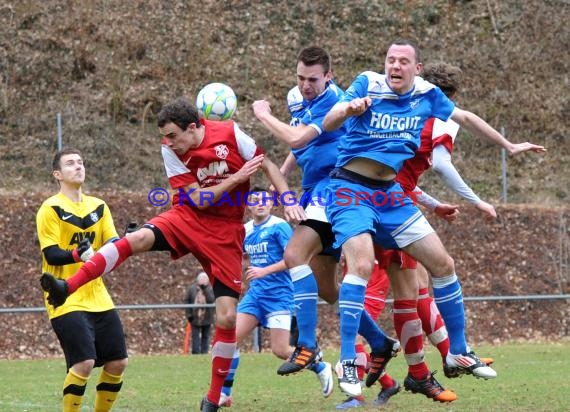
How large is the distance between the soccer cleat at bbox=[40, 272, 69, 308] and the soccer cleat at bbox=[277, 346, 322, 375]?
1.69 metres

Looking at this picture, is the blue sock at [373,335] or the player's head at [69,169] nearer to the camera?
the player's head at [69,169]

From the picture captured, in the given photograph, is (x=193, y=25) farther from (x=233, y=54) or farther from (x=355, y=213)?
(x=355, y=213)

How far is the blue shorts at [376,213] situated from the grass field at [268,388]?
1428mm

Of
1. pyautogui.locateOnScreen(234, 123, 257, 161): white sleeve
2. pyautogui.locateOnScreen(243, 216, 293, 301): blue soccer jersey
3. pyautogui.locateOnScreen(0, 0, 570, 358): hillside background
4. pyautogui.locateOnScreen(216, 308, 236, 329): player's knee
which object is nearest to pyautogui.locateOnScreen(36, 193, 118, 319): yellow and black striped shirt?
pyautogui.locateOnScreen(216, 308, 236, 329): player's knee

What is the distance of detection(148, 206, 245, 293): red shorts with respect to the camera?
789 cm

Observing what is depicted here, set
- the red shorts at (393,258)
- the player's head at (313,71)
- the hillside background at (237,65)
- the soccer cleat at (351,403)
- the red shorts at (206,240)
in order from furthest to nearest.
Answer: the hillside background at (237,65), the soccer cleat at (351,403), the red shorts at (393,258), the player's head at (313,71), the red shorts at (206,240)

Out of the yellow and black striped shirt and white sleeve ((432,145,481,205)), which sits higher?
white sleeve ((432,145,481,205))

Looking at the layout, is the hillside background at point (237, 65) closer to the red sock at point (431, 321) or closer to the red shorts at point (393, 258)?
the red sock at point (431, 321)

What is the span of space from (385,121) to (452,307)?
1505 millimetres

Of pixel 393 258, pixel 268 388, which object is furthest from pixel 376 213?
pixel 268 388

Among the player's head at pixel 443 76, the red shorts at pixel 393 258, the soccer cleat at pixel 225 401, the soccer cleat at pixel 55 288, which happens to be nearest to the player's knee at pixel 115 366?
the soccer cleat at pixel 55 288

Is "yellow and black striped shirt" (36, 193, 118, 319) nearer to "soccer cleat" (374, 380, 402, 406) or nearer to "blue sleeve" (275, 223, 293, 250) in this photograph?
"soccer cleat" (374, 380, 402, 406)

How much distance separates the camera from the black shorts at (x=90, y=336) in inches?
302

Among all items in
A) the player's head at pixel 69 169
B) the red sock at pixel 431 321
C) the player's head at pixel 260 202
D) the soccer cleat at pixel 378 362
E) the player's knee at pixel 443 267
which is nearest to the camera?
the player's knee at pixel 443 267
